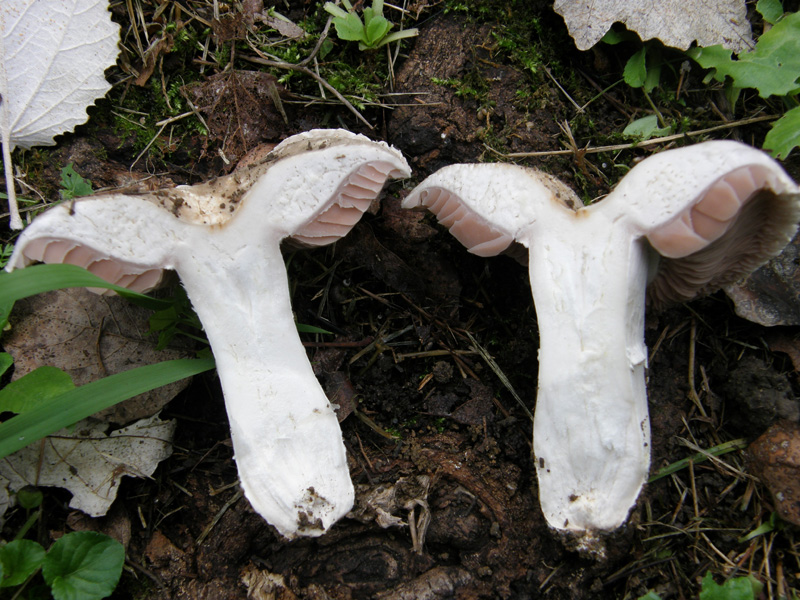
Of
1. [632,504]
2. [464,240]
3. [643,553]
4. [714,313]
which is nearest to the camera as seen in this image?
[632,504]

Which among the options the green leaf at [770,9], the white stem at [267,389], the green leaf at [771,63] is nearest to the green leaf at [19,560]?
the white stem at [267,389]

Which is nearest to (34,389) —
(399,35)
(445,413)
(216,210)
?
(216,210)

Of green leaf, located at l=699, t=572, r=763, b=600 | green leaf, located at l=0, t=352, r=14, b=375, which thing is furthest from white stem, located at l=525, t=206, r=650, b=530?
green leaf, located at l=0, t=352, r=14, b=375

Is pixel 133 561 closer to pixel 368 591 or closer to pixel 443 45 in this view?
pixel 368 591

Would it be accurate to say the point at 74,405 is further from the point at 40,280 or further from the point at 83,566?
the point at 83,566

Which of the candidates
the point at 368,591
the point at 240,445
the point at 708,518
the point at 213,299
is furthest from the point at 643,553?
the point at 213,299

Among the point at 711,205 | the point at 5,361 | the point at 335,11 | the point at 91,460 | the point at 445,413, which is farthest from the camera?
the point at 335,11

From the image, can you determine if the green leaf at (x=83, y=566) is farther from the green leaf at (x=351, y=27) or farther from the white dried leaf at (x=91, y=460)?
the green leaf at (x=351, y=27)

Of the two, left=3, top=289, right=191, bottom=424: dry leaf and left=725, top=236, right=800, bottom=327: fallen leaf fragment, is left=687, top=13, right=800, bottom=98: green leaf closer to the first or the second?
left=725, top=236, right=800, bottom=327: fallen leaf fragment
